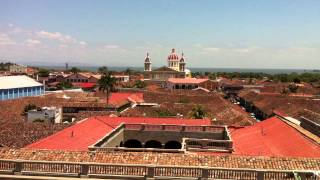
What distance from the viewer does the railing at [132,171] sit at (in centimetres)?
1577

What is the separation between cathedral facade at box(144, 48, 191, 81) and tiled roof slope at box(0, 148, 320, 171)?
97.6 metres

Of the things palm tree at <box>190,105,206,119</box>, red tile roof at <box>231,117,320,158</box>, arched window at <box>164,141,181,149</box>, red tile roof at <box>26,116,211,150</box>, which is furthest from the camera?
palm tree at <box>190,105,206,119</box>

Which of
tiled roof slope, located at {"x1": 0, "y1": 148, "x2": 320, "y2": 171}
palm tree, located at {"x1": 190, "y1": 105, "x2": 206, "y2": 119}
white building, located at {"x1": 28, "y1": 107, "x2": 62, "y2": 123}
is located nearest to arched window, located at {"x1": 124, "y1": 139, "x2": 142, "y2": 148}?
tiled roof slope, located at {"x1": 0, "y1": 148, "x2": 320, "y2": 171}

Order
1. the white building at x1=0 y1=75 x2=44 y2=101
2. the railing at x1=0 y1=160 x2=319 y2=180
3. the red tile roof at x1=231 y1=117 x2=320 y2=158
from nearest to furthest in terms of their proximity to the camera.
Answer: the railing at x1=0 y1=160 x2=319 y2=180 → the red tile roof at x1=231 y1=117 x2=320 y2=158 → the white building at x1=0 y1=75 x2=44 y2=101

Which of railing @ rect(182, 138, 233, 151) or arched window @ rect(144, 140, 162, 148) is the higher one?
railing @ rect(182, 138, 233, 151)

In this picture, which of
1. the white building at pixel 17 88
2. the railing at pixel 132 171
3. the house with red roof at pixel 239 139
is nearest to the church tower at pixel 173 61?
the white building at pixel 17 88

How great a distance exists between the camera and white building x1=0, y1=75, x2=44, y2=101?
72250mm

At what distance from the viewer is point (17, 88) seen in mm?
75312

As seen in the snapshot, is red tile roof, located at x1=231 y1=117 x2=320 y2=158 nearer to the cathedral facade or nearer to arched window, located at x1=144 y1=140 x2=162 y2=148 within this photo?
arched window, located at x1=144 y1=140 x2=162 y2=148

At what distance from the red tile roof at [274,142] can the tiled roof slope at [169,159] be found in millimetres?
3075

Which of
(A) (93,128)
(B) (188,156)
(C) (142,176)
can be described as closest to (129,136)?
(A) (93,128)

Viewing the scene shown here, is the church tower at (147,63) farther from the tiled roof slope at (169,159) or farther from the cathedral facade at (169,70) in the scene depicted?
the tiled roof slope at (169,159)

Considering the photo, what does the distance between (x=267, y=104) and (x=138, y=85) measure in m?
44.6

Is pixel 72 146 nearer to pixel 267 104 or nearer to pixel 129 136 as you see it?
pixel 129 136
